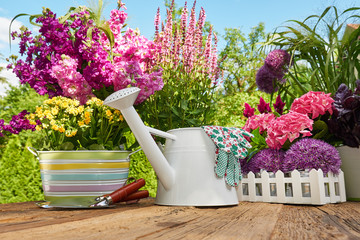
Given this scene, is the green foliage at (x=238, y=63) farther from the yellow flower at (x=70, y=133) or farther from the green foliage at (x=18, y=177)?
the yellow flower at (x=70, y=133)

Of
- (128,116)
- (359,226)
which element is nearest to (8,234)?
(128,116)

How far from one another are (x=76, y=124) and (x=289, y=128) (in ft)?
2.59

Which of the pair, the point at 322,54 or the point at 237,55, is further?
the point at 237,55

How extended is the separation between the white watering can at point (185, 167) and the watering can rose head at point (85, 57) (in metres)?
0.23

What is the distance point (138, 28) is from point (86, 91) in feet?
1.11

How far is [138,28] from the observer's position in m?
1.29

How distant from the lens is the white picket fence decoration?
110cm

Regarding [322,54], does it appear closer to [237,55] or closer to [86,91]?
[86,91]

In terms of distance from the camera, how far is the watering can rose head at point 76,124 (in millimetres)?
1037

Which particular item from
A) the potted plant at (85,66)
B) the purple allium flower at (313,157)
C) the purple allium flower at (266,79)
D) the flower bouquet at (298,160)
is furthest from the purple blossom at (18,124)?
the purple allium flower at (266,79)

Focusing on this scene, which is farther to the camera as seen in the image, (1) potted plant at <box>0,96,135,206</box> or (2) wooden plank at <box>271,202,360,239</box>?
(1) potted plant at <box>0,96,135,206</box>

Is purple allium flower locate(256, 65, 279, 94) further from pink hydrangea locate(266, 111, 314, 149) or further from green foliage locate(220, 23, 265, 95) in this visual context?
green foliage locate(220, 23, 265, 95)

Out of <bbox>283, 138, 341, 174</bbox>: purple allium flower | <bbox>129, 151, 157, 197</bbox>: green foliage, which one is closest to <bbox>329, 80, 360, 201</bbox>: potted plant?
<bbox>283, 138, 341, 174</bbox>: purple allium flower

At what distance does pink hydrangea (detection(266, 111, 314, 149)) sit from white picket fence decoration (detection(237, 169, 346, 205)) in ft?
0.43
